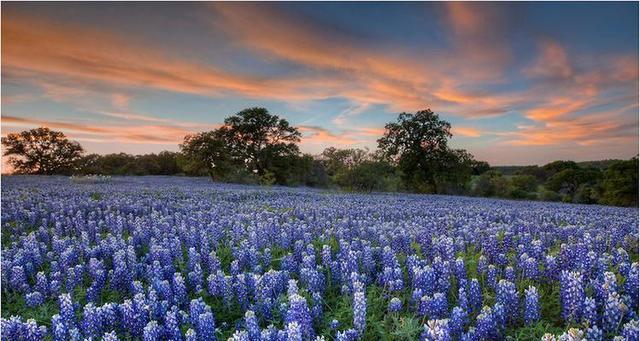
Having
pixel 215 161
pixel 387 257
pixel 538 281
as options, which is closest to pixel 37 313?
pixel 387 257

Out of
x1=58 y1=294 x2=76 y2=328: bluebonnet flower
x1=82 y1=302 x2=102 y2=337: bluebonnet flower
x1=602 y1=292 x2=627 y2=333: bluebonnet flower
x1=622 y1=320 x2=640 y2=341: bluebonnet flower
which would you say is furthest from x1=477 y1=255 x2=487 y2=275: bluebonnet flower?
x1=58 y1=294 x2=76 y2=328: bluebonnet flower

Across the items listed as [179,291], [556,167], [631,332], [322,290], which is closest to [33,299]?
[179,291]

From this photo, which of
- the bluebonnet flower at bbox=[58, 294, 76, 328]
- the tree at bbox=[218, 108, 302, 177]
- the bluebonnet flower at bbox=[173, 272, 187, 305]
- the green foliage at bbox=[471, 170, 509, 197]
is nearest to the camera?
the bluebonnet flower at bbox=[58, 294, 76, 328]

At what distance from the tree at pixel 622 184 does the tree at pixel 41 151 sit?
65.8 metres

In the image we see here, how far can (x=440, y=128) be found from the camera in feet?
153

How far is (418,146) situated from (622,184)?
69.3 feet

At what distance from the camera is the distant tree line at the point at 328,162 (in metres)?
40.6

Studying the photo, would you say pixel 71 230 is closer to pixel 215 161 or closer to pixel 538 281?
pixel 538 281

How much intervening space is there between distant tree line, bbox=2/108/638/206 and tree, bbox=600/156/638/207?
0.08 meters

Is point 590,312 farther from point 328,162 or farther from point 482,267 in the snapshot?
point 328,162

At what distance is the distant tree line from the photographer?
4059 cm

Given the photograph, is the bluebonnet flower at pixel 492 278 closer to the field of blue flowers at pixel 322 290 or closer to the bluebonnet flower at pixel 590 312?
the field of blue flowers at pixel 322 290

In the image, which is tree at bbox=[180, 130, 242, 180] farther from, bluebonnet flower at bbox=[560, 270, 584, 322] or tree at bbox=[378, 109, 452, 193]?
bluebonnet flower at bbox=[560, 270, 584, 322]

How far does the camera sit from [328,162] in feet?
227
